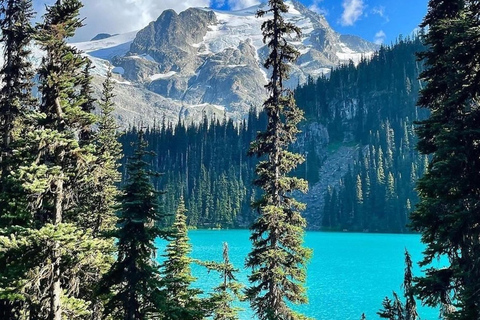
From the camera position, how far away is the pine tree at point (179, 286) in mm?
14625

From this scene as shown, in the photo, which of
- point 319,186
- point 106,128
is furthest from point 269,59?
point 319,186

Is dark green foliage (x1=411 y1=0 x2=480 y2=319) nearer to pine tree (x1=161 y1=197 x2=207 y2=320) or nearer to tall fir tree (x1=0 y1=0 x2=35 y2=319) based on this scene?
pine tree (x1=161 y1=197 x2=207 y2=320)

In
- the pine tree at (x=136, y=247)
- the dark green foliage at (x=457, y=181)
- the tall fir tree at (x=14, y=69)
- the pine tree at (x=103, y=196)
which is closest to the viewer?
the dark green foliage at (x=457, y=181)

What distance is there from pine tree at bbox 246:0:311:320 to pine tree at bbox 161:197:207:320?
3.08 meters

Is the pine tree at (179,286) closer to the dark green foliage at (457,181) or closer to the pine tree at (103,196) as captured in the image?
the pine tree at (103,196)

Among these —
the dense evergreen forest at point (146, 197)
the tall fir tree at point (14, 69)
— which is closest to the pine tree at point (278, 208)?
the dense evergreen forest at point (146, 197)

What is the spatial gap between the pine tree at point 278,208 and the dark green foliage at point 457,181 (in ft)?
18.9

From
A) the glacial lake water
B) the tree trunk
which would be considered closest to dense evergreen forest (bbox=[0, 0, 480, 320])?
the tree trunk

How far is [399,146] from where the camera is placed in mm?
182375

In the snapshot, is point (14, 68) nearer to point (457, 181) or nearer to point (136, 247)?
point (136, 247)

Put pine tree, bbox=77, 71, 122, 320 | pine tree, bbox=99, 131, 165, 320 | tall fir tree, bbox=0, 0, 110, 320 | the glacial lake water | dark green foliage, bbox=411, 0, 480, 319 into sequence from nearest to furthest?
tall fir tree, bbox=0, 0, 110, 320
dark green foliage, bbox=411, 0, 480, 319
pine tree, bbox=99, 131, 165, 320
pine tree, bbox=77, 71, 122, 320
the glacial lake water

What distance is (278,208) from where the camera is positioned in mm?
18344

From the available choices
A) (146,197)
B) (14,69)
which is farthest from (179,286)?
(14,69)

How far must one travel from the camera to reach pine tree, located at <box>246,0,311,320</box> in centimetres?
1852
